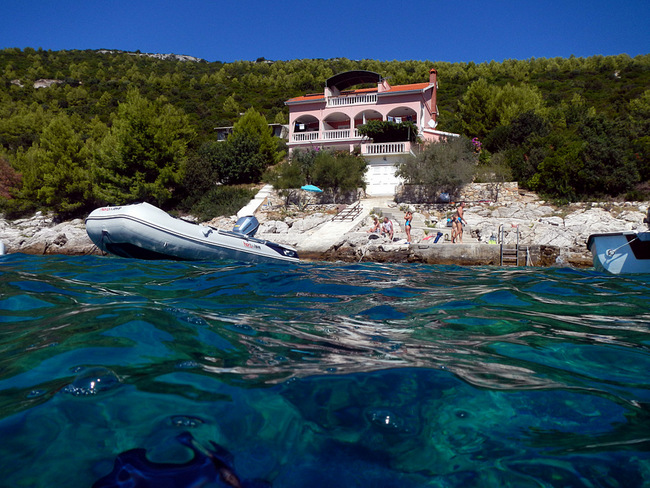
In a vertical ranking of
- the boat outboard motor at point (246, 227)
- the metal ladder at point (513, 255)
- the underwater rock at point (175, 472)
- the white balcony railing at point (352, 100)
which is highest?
the white balcony railing at point (352, 100)

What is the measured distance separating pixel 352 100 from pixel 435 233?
16.0 metres

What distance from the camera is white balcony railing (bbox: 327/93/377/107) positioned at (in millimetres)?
27219

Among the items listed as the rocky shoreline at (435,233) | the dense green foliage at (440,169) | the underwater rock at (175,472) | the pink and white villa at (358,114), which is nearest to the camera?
the underwater rock at (175,472)

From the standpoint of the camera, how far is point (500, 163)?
20531 millimetres

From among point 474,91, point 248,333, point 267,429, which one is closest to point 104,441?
point 267,429

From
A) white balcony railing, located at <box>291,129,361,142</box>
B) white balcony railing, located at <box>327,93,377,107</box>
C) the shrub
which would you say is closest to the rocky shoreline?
the shrub

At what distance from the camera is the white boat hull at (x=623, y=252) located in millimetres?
7820

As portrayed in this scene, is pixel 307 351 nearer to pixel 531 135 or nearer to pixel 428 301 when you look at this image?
pixel 428 301

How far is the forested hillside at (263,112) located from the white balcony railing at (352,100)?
689 centimetres

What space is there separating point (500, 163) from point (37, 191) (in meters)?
25.2

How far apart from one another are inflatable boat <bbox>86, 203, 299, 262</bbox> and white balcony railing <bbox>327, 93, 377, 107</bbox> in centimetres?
2079

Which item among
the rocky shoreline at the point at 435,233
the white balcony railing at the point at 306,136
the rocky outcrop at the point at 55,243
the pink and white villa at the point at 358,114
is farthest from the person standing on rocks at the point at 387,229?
the white balcony railing at the point at 306,136

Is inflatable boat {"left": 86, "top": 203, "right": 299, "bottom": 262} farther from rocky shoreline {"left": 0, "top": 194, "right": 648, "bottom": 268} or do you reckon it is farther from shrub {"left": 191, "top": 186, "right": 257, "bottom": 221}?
shrub {"left": 191, "top": 186, "right": 257, "bottom": 221}

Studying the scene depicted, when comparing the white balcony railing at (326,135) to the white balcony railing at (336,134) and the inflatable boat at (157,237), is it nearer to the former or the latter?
the white balcony railing at (336,134)
